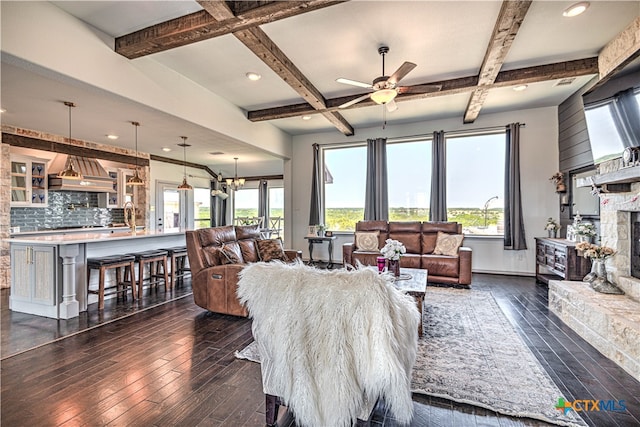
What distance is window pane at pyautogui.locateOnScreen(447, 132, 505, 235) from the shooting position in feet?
20.4

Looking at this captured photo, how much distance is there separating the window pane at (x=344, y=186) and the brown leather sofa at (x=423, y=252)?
1109 millimetres

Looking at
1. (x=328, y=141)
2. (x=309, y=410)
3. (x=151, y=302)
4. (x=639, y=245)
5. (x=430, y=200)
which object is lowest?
(x=151, y=302)

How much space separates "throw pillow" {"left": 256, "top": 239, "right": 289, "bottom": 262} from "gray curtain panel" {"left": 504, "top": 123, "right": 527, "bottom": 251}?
4.34 m

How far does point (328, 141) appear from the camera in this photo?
745 centimetres

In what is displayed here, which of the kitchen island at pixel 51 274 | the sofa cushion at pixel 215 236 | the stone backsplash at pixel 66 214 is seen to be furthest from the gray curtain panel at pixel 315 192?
the stone backsplash at pixel 66 214

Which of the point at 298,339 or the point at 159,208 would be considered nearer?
the point at 298,339

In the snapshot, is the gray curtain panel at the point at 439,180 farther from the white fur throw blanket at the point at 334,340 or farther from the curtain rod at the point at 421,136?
the white fur throw blanket at the point at 334,340

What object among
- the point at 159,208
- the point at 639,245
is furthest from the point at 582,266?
the point at 159,208

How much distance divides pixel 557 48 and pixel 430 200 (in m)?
3.31

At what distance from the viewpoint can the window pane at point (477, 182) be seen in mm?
Answer: 6211

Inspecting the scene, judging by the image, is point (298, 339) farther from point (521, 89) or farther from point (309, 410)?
point (521, 89)

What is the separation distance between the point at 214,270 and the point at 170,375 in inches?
55.4

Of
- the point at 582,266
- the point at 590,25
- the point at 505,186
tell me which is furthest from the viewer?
the point at 505,186

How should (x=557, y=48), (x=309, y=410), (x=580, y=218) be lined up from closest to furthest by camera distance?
(x=309, y=410), (x=557, y=48), (x=580, y=218)
